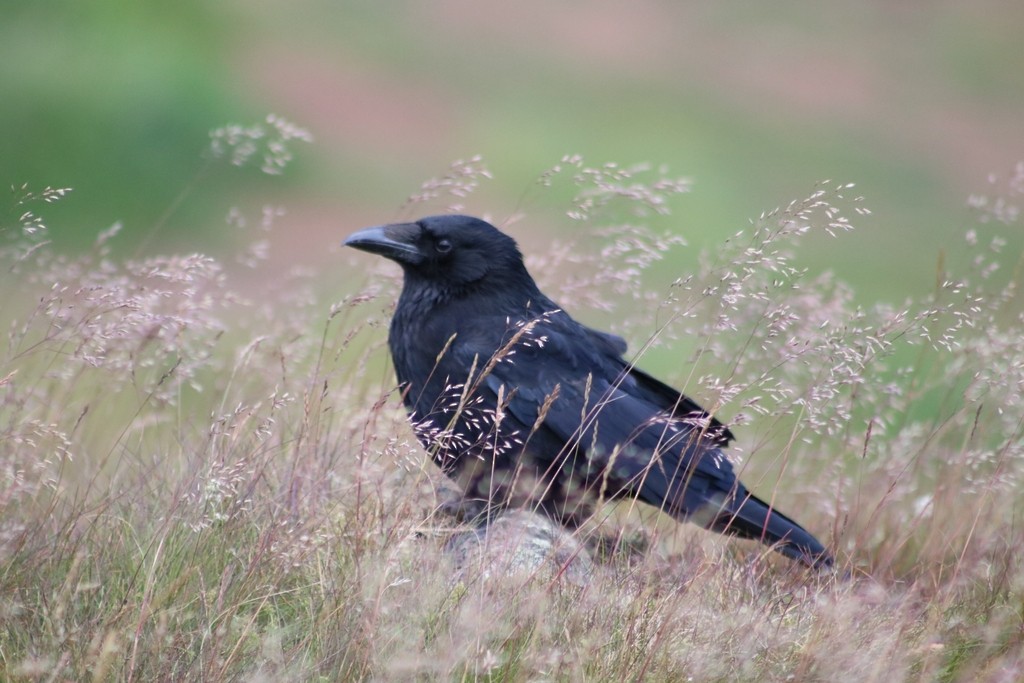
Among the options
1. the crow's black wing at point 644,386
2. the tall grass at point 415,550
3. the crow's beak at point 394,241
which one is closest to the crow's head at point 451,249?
the crow's beak at point 394,241

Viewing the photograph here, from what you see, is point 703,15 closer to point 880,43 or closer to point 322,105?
point 880,43

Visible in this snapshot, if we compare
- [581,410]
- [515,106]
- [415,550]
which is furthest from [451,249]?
[515,106]

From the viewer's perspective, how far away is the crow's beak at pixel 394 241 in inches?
158

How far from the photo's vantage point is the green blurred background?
38.3ft

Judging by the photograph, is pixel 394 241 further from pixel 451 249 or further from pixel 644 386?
pixel 644 386

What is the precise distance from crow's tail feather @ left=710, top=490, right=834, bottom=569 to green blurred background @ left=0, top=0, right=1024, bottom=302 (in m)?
7.14

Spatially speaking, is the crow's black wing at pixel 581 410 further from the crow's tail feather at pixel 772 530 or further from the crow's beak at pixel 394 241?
the crow's beak at pixel 394 241

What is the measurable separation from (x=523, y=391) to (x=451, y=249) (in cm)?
59

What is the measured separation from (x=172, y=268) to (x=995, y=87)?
16.5 metres

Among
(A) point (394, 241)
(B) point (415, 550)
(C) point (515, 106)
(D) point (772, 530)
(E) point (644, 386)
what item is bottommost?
(B) point (415, 550)

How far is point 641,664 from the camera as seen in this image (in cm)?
246

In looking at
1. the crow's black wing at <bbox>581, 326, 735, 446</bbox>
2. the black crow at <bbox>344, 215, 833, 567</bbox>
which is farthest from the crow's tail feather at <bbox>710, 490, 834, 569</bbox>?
the crow's black wing at <bbox>581, 326, 735, 446</bbox>

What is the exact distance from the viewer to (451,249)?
161 inches

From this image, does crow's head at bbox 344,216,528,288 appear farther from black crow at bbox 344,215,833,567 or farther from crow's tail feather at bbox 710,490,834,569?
crow's tail feather at bbox 710,490,834,569
